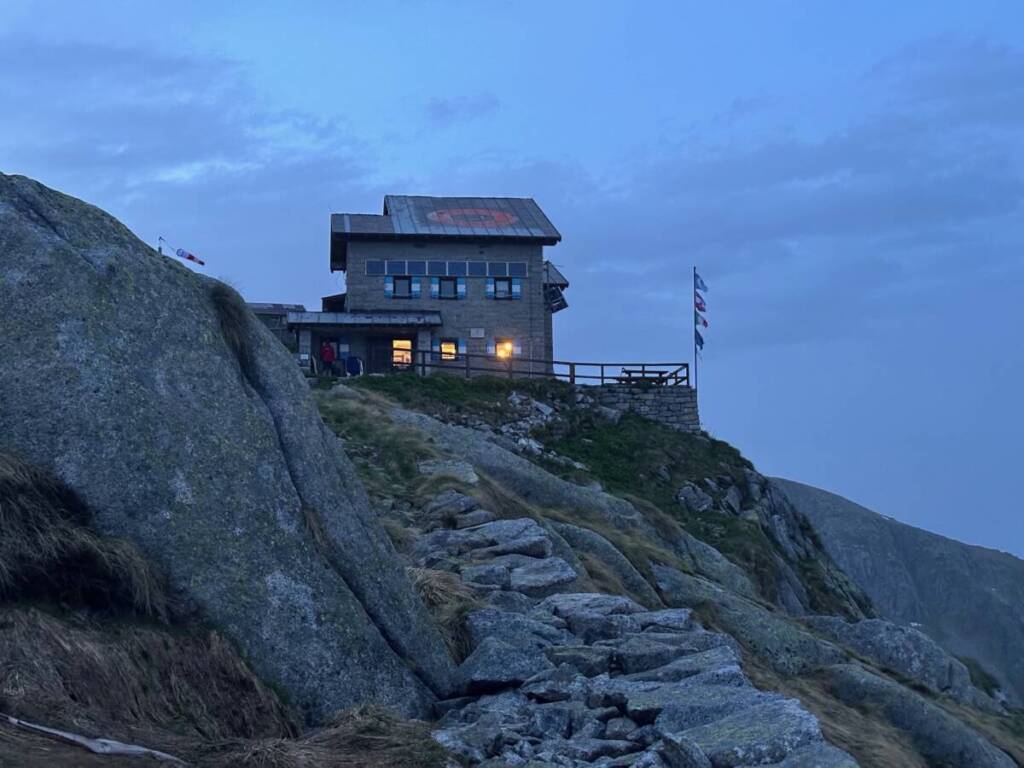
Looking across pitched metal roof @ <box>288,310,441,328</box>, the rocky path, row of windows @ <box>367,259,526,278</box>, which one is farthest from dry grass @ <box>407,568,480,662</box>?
row of windows @ <box>367,259,526,278</box>

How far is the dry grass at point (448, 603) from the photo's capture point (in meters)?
12.0

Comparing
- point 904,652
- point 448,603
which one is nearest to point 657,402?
point 904,652

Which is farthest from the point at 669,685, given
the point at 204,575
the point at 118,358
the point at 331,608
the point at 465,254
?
the point at 465,254

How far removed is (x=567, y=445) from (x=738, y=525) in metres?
8.54

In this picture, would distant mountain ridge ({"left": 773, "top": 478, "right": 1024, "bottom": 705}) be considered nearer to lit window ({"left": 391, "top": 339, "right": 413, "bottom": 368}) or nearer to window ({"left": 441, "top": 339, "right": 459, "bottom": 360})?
window ({"left": 441, "top": 339, "right": 459, "bottom": 360})

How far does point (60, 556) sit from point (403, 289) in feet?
173

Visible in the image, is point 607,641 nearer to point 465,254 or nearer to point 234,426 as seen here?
point 234,426

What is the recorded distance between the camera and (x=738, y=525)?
4150 centimetres

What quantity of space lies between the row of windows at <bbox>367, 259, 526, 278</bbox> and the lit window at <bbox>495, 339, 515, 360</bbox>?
3395 millimetres

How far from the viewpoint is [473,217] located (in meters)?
64.6

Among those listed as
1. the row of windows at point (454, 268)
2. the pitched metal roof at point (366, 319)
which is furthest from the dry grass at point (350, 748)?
the row of windows at point (454, 268)

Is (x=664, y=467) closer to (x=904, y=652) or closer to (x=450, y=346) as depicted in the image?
(x=450, y=346)

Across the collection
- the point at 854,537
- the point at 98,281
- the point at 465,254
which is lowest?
the point at 854,537

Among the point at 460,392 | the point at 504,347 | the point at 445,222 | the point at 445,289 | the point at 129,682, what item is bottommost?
→ the point at 129,682
